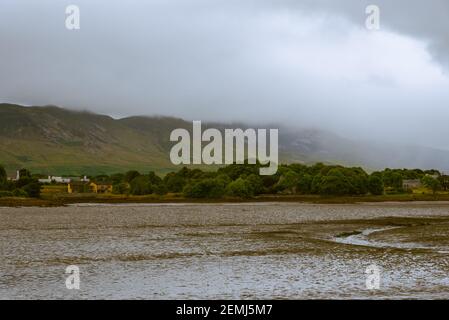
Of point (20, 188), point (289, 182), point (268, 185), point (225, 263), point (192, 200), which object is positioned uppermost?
point (289, 182)

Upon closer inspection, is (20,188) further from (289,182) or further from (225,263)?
(225,263)

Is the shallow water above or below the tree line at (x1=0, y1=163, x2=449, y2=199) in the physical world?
below

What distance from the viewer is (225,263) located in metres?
34.8

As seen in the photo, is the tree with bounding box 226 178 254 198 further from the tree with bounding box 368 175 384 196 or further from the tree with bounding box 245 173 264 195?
the tree with bounding box 368 175 384 196

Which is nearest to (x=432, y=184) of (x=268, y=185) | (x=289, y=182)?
(x=289, y=182)

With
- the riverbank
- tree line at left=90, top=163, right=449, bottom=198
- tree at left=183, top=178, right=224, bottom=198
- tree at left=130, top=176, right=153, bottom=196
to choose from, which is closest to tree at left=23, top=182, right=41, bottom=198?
the riverbank

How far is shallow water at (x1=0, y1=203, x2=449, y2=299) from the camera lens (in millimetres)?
25922

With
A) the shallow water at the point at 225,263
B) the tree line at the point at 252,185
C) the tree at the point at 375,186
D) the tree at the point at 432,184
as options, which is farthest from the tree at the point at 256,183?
the shallow water at the point at 225,263

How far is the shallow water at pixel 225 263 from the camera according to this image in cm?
2592

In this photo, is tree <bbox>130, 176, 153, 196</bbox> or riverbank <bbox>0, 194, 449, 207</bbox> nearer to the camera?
riverbank <bbox>0, 194, 449, 207</bbox>

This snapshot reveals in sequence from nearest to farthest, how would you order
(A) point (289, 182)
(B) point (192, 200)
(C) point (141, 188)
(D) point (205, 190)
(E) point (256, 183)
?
(B) point (192, 200) → (D) point (205, 190) → (E) point (256, 183) → (A) point (289, 182) → (C) point (141, 188)

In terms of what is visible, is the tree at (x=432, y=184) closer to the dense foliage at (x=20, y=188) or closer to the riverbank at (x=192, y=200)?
the riverbank at (x=192, y=200)
